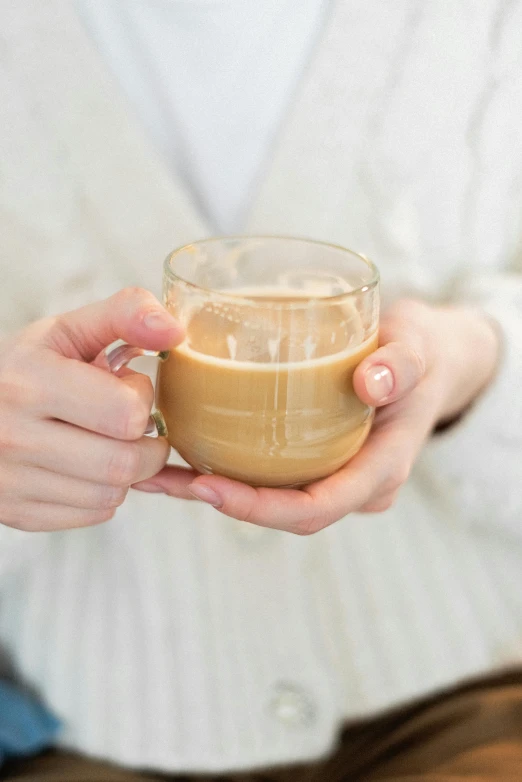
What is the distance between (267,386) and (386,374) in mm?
104

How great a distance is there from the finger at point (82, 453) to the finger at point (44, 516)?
0.06 m

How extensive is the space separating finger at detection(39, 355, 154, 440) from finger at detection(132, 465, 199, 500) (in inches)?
4.6

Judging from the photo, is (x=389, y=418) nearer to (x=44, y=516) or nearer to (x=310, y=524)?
(x=310, y=524)

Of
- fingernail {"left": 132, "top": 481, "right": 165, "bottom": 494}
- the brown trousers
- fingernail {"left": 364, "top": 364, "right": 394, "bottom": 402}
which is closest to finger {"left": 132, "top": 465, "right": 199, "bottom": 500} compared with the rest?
fingernail {"left": 132, "top": 481, "right": 165, "bottom": 494}

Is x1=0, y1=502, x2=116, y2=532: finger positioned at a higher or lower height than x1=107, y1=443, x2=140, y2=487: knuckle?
lower

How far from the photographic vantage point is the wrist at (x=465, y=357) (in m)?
0.79

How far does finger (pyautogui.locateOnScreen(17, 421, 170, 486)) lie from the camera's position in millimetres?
553

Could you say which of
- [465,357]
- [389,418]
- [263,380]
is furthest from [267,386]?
[465,357]

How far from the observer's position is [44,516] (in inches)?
24.2

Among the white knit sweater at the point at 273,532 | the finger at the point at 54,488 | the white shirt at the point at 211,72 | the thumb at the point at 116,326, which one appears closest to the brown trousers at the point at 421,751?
the white knit sweater at the point at 273,532

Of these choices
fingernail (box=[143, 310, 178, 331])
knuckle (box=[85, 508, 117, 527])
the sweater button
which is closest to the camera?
fingernail (box=[143, 310, 178, 331])

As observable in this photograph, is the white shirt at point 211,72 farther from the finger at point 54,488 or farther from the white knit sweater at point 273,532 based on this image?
the finger at point 54,488

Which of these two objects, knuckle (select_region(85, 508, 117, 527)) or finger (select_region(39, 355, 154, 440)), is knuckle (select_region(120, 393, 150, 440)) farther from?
knuckle (select_region(85, 508, 117, 527))

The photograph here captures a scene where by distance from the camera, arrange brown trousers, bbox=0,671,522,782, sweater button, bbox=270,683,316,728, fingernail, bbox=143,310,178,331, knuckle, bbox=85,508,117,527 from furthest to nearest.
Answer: sweater button, bbox=270,683,316,728, brown trousers, bbox=0,671,522,782, knuckle, bbox=85,508,117,527, fingernail, bbox=143,310,178,331
